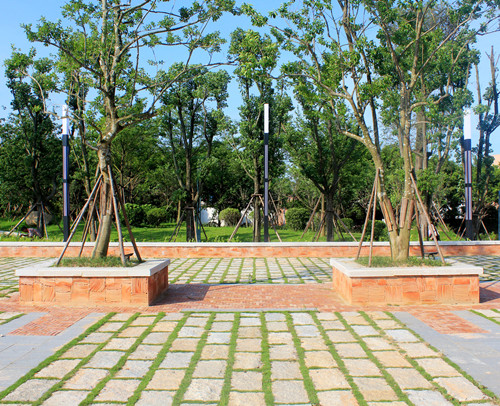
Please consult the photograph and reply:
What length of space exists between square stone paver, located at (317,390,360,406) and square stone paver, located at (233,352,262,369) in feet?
2.52

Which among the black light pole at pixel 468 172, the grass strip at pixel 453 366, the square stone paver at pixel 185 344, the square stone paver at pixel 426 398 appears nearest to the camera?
the square stone paver at pixel 426 398

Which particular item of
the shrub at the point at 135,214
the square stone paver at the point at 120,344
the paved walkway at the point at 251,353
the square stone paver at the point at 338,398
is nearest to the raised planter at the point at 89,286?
the paved walkway at the point at 251,353

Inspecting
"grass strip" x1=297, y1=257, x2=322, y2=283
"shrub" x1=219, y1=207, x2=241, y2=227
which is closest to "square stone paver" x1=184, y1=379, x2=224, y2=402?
"grass strip" x1=297, y1=257, x2=322, y2=283

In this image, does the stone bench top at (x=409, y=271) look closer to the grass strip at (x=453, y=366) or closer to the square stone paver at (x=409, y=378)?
Answer: the grass strip at (x=453, y=366)

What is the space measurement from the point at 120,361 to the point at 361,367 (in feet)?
7.27

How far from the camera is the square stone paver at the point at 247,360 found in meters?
3.79

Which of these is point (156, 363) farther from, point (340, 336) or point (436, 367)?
point (436, 367)

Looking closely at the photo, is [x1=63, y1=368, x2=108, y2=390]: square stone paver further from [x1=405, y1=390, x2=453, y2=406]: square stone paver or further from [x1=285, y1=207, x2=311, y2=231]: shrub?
[x1=285, y1=207, x2=311, y2=231]: shrub

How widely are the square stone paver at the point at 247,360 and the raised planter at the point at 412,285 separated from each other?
2.45 meters

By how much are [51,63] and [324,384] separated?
13160 millimetres

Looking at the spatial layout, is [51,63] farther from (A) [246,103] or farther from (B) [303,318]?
(B) [303,318]

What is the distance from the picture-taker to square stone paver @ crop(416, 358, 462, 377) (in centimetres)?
359

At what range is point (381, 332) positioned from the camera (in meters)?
4.78

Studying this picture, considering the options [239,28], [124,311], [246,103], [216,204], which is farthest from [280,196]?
[124,311]
